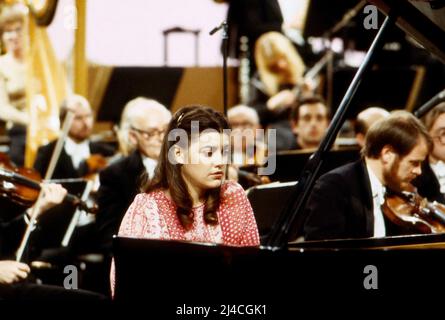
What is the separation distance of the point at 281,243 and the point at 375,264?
0.30m

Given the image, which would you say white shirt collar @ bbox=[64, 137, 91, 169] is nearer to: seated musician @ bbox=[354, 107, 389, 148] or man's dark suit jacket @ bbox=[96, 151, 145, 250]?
man's dark suit jacket @ bbox=[96, 151, 145, 250]

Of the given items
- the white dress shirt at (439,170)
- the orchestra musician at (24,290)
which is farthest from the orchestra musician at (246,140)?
the orchestra musician at (24,290)

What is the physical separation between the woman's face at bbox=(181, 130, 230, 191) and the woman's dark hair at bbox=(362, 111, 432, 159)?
93 cm

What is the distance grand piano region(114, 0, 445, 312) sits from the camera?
2.61 m

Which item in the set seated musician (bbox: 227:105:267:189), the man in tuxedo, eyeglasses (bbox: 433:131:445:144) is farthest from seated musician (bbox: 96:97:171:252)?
eyeglasses (bbox: 433:131:445:144)

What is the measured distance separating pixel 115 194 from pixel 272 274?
2291 millimetres

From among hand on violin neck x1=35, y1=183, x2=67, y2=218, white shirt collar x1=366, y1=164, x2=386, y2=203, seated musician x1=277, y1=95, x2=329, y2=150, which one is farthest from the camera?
seated musician x1=277, y1=95, x2=329, y2=150

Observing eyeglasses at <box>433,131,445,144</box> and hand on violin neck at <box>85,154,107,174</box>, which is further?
hand on violin neck at <box>85,154,107,174</box>

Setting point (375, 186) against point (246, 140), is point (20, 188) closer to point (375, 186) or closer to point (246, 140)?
point (375, 186)

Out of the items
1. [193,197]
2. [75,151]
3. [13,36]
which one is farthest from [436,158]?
[13,36]

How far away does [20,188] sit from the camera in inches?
171

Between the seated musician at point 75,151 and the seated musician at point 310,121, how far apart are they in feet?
4.95
